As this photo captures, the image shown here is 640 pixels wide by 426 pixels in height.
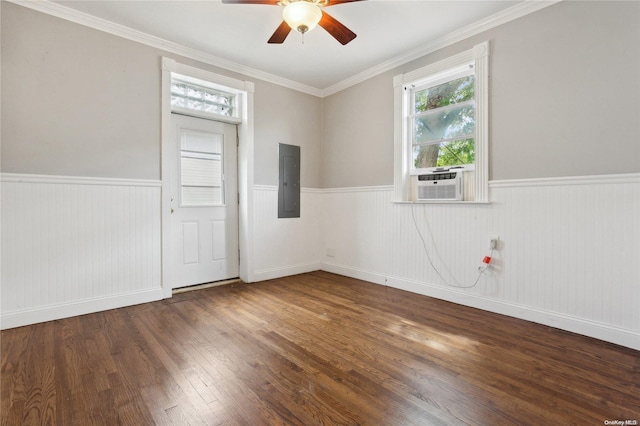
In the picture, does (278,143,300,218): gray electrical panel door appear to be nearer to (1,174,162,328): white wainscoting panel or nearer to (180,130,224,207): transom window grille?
(180,130,224,207): transom window grille

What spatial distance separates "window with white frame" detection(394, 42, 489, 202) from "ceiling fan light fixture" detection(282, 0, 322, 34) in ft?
5.94

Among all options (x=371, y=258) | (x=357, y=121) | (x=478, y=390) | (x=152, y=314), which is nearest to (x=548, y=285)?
(x=478, y=390)

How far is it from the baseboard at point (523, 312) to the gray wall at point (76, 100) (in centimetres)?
315

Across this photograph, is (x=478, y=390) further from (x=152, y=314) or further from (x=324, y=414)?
(x=152, y=314)

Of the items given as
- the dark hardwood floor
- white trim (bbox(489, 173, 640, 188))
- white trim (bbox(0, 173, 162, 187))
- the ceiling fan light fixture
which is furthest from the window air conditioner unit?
white trim (bbox(0, 173, 162, 187))

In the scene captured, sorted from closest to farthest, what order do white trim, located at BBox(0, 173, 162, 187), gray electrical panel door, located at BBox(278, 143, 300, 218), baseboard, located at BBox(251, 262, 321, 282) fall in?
white trim, located at BBox(0, 173, 162, 187)
baseboard, located at BBox(251, 262, 321, 282)
gray electrical panel door, located at BBox(278, 143, 300, 218)

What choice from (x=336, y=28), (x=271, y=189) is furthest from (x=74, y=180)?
(x=336, y=28)

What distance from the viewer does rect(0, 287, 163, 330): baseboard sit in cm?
258

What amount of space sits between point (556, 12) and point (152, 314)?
4487mm

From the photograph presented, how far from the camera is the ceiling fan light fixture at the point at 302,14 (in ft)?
6.95

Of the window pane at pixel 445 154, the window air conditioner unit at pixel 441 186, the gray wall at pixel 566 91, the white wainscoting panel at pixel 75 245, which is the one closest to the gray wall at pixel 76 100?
the white wainscoting panel at pixel 75 245

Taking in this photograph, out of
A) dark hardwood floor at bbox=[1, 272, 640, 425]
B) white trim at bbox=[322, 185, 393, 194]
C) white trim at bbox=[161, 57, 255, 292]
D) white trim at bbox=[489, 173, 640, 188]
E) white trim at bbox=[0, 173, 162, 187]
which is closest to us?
dark hardwood floor at bbox=[1, 272, 640, 425]

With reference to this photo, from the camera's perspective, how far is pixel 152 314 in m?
2.89

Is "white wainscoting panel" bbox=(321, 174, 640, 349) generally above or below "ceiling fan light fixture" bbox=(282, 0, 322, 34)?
below
